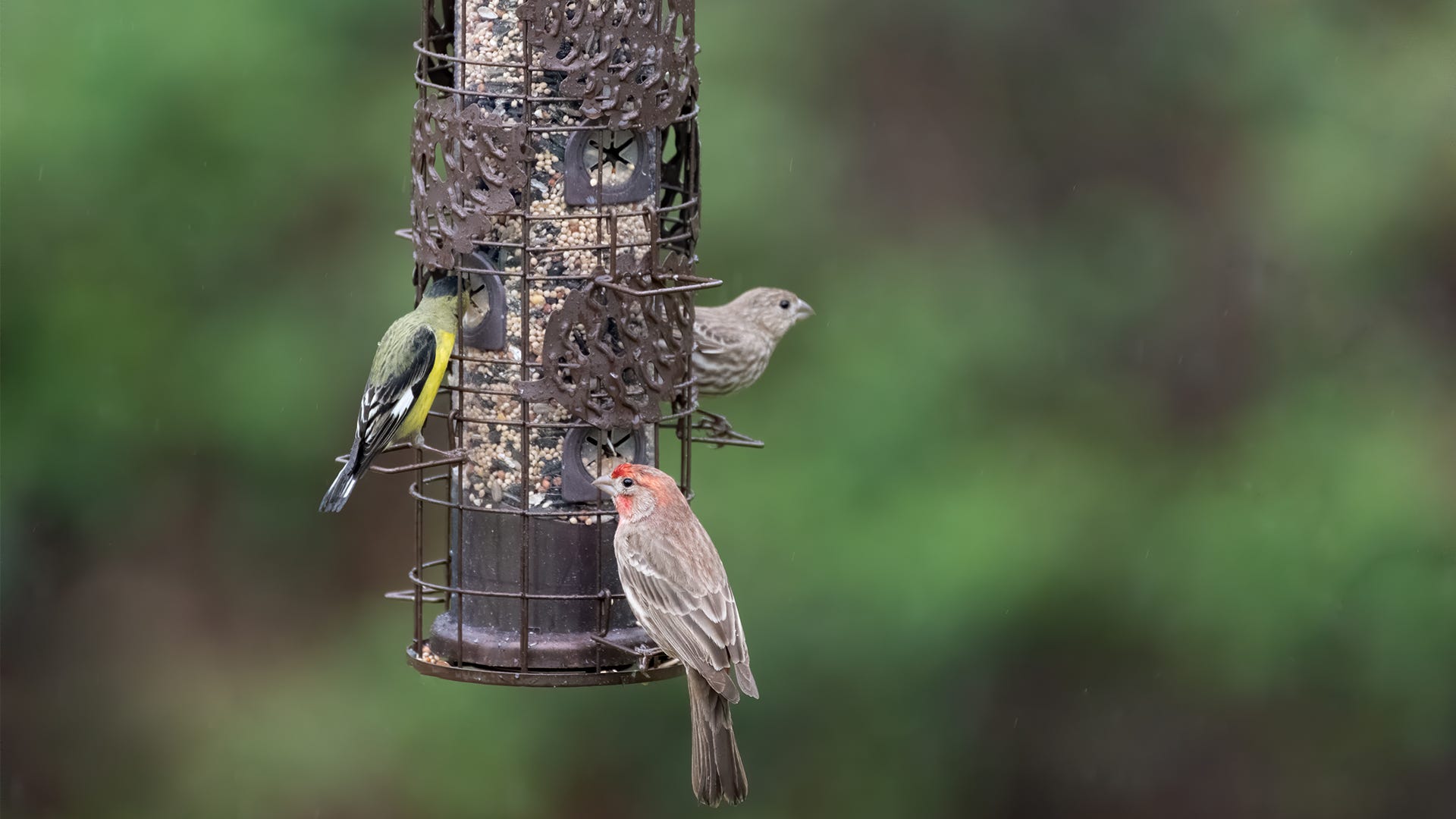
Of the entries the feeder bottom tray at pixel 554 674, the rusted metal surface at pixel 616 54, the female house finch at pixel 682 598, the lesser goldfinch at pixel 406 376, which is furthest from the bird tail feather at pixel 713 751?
the rusted metal surface at pixel 616 54

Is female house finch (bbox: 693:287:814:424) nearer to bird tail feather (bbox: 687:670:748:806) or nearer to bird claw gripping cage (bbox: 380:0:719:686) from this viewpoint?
bird claw gripping cage (bbox: 380:0:719:686)

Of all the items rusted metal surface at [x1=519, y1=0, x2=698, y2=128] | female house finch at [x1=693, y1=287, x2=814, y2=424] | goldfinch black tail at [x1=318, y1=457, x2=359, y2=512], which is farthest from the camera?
female house finch at [x1=693, y1=287, x2=814, y2=424]

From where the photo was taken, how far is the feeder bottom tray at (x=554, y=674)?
5.96 metres

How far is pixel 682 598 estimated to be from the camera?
5.90 m

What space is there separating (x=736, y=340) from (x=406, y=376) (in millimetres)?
1522

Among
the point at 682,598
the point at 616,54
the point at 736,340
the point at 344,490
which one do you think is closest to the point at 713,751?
the point at 682,598

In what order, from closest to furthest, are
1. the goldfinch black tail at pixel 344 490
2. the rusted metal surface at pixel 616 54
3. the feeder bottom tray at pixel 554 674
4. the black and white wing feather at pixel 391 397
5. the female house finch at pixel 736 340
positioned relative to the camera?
the rusted metal surface at pixel 616 54 → the feeder bottom tray at pixel 554 674 → the black and white wing feather at pixel 391 397 → the goldfinch black tail at pixel 344 490 → the female house finch at pixel 736 340

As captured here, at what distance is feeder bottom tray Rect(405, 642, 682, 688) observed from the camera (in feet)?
19.6

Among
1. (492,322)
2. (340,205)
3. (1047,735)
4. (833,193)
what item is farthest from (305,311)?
(1047,735)

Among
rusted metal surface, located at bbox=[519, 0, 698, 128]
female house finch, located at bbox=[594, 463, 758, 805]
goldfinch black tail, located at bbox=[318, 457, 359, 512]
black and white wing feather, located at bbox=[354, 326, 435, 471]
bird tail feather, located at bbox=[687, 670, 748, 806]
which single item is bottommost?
bird tail feather, located at bbox=[687, 670, 748, 806]

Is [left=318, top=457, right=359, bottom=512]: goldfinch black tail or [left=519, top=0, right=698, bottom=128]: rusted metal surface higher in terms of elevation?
[left=519, top=0, right=698, bottom=128]: rusted metal surface

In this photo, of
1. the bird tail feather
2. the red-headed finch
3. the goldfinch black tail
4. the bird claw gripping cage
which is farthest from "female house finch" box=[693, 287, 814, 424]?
the bird tail feather

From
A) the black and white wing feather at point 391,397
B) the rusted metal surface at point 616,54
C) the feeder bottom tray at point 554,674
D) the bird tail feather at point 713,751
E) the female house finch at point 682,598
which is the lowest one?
the bird tail feather at point 713,751

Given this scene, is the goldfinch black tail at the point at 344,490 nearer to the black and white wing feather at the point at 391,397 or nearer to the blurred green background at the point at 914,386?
the black and white wing feather at the point at 391,397
